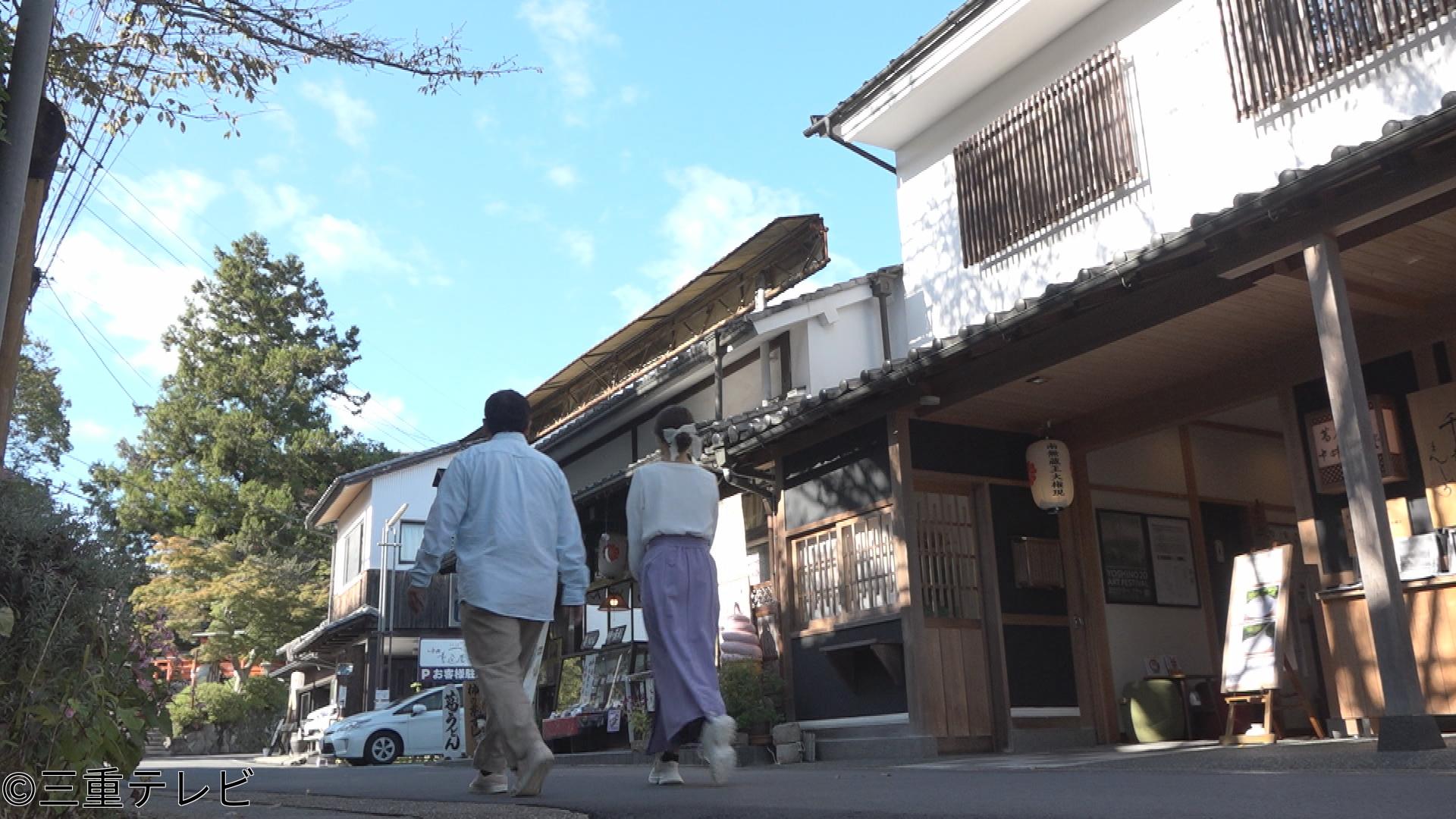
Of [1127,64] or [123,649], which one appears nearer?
[123,649]

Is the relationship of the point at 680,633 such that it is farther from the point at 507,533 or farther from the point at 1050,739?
the point at 1050,739

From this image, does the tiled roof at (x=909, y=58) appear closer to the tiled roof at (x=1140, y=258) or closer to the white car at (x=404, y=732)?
the tiled roof at (x=1140, y=258)

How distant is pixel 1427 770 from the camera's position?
4.60 metres

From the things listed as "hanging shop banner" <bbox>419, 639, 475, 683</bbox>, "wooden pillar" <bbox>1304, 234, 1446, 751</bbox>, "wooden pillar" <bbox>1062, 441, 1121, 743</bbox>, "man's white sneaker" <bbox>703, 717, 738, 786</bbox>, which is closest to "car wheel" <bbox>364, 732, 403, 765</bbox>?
"hanging shop banner" <bbox>419, 639, 475, 683</bbox>

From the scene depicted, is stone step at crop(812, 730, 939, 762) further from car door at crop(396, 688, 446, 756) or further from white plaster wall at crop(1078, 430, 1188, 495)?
car door at crop(396, 688, 446, 756)

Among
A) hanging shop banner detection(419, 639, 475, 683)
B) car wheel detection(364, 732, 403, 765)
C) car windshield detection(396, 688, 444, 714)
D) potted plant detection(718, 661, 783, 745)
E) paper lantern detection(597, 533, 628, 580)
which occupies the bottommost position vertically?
car wheel detection(364, 732, 403, 765)

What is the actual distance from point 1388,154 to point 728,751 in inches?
167

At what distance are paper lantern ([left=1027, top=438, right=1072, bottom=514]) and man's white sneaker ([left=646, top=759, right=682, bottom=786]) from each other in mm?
5185

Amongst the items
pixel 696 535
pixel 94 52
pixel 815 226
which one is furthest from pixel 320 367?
pixel 696 535

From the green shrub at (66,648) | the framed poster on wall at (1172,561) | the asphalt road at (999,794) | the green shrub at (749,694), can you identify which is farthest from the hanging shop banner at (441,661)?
the green shrub at (66,648)

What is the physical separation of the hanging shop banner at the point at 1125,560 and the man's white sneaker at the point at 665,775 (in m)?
5.66

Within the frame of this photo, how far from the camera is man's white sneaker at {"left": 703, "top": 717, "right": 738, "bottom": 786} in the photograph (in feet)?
17.9

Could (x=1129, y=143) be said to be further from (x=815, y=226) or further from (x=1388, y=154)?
(x=815, y=226)

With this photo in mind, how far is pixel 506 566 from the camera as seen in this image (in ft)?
17.6
